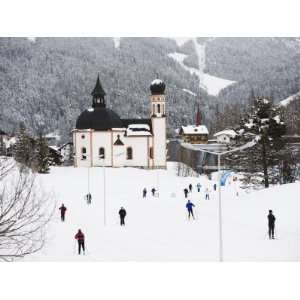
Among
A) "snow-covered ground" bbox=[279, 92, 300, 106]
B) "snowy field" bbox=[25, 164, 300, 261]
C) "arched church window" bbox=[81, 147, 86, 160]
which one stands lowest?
"snowy field" bbox=[25, 164, 300, 261]

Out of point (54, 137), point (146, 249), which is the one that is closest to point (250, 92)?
point (54, 137)

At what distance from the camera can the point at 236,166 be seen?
20781mm

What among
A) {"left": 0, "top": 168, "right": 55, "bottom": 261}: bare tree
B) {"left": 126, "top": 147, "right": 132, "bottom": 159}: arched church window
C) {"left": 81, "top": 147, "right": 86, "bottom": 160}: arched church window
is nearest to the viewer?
{"left": 0, "top": 168, "right": 55, "bottom": 261}: bare tree

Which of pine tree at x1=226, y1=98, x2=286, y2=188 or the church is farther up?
the church

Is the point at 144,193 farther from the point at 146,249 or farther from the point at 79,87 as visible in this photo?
the point at 79,87

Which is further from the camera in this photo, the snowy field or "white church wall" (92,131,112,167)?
"white church wall" (92,131,112,167)

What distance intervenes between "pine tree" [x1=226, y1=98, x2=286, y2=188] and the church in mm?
17190

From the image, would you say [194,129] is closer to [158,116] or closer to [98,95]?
[158,116]

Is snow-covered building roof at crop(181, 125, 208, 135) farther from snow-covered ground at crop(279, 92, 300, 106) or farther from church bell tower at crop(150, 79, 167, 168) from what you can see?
snow-covered ground at crop(279, 92, 300, 106)

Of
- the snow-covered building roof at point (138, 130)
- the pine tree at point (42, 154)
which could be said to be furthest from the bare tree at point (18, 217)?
the snow-covered building roof at point (138, 130)

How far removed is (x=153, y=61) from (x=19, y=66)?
61.3ft

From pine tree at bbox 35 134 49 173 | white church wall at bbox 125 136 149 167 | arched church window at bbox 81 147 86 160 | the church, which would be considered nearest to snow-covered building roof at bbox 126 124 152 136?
the church

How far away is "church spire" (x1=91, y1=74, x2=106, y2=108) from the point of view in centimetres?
3644

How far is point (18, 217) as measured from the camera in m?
8.12
